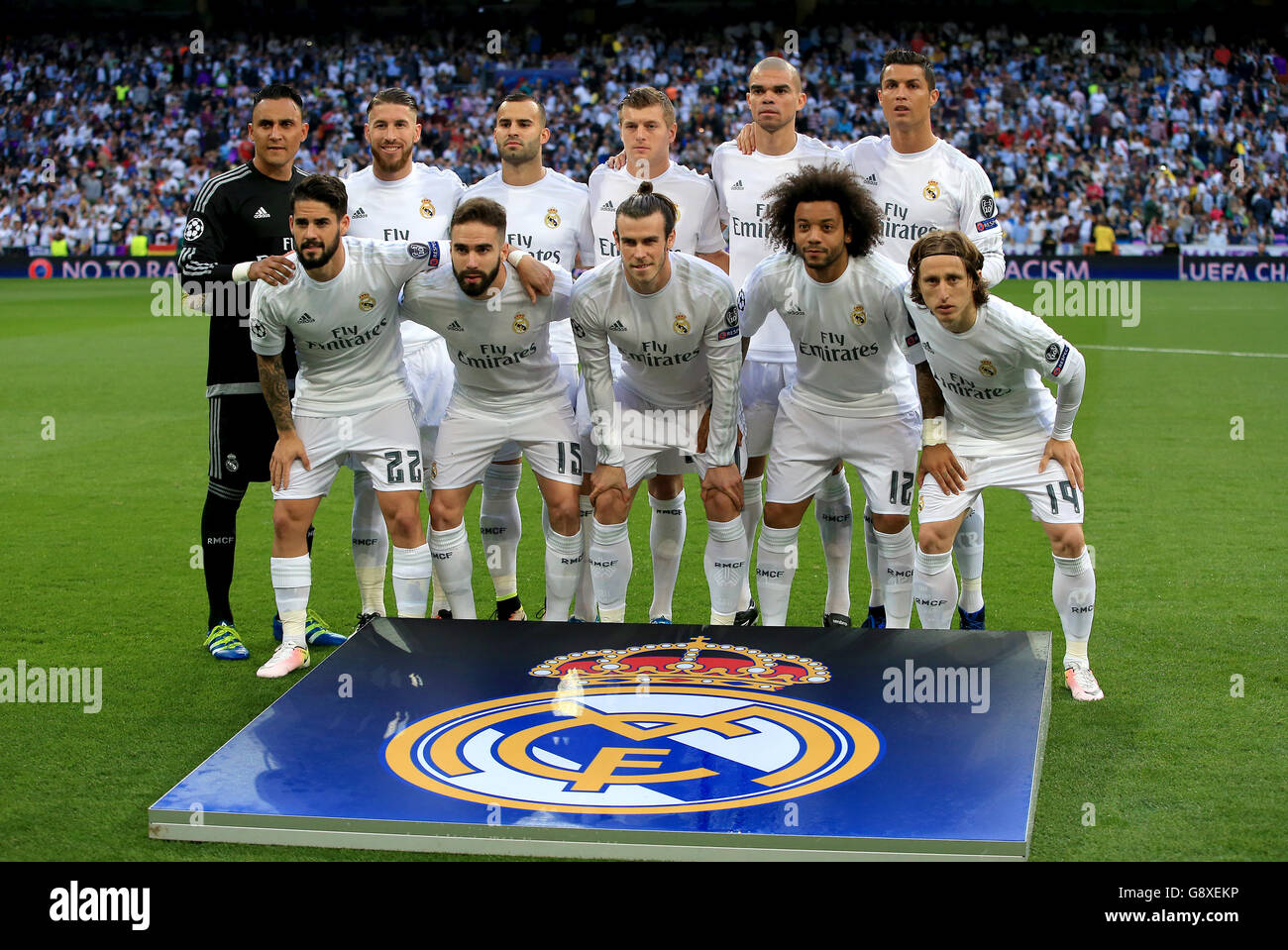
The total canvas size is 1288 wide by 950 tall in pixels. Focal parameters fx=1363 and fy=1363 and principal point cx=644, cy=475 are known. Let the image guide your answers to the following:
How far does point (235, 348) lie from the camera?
19.4 feet

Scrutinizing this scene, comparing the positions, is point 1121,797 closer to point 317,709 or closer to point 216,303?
point 317,709

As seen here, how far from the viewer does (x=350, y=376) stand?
5.61 meters

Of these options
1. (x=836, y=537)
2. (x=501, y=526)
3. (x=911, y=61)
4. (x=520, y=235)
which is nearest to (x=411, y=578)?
(x=501, y=526)

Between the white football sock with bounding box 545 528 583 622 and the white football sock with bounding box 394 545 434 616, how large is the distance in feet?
1.68

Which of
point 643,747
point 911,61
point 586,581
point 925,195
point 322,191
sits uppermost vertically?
point 911,61

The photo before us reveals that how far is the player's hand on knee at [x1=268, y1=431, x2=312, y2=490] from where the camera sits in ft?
18.0

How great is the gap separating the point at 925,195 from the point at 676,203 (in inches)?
43.5

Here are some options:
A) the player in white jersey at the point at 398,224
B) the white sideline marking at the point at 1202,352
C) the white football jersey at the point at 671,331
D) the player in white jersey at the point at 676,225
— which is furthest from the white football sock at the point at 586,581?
the white sideline marking at the point at 1202,352

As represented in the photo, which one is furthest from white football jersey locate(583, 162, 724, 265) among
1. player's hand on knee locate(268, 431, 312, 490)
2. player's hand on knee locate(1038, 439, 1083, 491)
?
player's hand on knee locate(1038, 439, 1083, 491)

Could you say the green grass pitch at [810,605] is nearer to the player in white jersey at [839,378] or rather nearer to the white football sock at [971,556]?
the white football sock at [971,556]

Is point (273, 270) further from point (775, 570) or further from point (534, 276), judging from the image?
point (775, 570)

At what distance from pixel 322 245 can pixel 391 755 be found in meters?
2.12

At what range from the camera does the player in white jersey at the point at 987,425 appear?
16.7 feet

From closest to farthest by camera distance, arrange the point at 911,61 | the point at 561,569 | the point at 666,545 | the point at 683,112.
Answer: the point at 561,569
the point at 911,61
the point at 666,545
the point at 683,112
